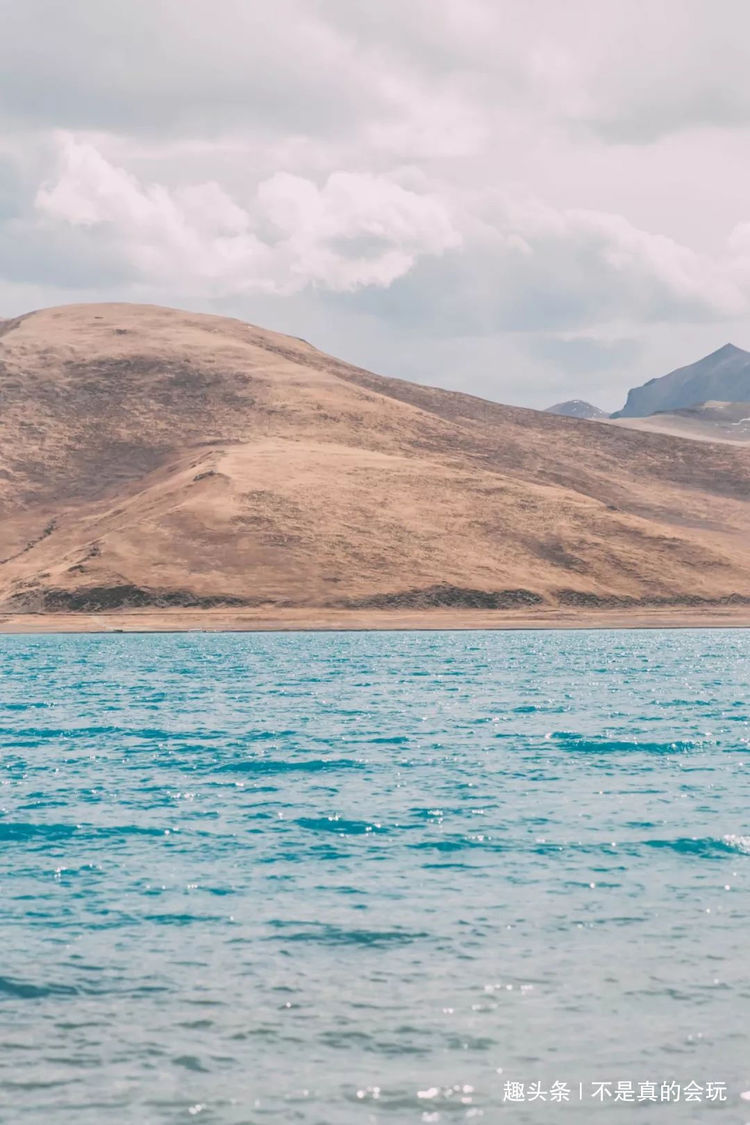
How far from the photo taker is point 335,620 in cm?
14338

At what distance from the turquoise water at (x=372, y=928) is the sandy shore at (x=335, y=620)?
99328 millimetres

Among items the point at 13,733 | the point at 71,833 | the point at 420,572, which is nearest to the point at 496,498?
the point at 420,572

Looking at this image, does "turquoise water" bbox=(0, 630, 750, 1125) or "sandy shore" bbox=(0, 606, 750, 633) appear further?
"sandy shore" bbox=(0, 606, 750, 633)

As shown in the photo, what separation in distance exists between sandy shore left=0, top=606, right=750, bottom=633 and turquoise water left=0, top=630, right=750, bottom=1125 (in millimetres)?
99328

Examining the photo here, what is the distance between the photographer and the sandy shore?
140000mm

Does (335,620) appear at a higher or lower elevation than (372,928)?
higher

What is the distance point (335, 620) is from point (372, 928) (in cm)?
12629

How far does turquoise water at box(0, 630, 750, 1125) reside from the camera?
12.3 metres

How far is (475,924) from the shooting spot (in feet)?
56.6

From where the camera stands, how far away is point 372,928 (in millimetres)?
17172

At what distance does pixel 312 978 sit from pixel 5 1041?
3658mm

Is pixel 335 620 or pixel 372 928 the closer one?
pixel 372 928

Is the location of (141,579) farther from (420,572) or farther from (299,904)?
(299,904)

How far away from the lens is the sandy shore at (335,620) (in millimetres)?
140000
